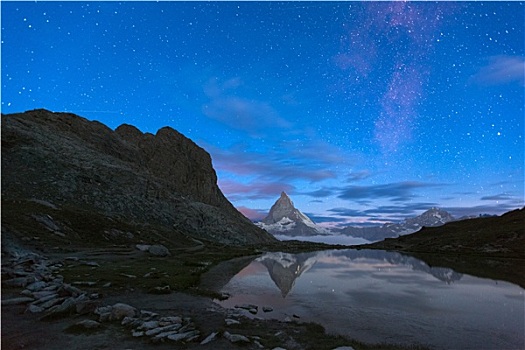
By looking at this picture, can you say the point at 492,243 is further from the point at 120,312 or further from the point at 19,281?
the point at 19,281

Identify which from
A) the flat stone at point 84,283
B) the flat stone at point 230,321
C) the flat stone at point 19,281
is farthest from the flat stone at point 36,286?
the flat stone at point 230,321

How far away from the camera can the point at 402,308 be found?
28500mm

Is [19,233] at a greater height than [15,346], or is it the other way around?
[19,233]

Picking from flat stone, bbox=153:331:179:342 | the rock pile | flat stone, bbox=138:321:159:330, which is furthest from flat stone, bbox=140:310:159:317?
flat stone, bbox=153:331:179:342

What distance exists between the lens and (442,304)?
31000mm

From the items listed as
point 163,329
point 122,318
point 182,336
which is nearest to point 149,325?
point 163,329

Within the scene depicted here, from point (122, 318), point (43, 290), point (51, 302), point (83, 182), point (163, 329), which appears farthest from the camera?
point (83, 182)

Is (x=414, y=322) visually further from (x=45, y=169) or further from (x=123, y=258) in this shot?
(x=45, y=169)

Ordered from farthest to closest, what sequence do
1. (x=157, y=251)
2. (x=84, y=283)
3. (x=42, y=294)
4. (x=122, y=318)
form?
(x=157, y=251) < (x=84, y=283) < (x=42, y=294) < (x=122, y=318)

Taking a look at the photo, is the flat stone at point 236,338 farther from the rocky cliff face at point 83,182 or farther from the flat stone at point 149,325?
the rocky cliff face at point 83,182

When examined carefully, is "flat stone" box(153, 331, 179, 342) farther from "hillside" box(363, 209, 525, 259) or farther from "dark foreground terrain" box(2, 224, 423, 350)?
"hillside" box(363, 209, 525, 259)

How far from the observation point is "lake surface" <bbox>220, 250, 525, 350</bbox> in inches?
795

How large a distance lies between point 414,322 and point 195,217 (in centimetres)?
12162

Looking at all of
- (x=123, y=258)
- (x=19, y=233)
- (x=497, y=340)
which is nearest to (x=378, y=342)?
(x=497, y=340)
